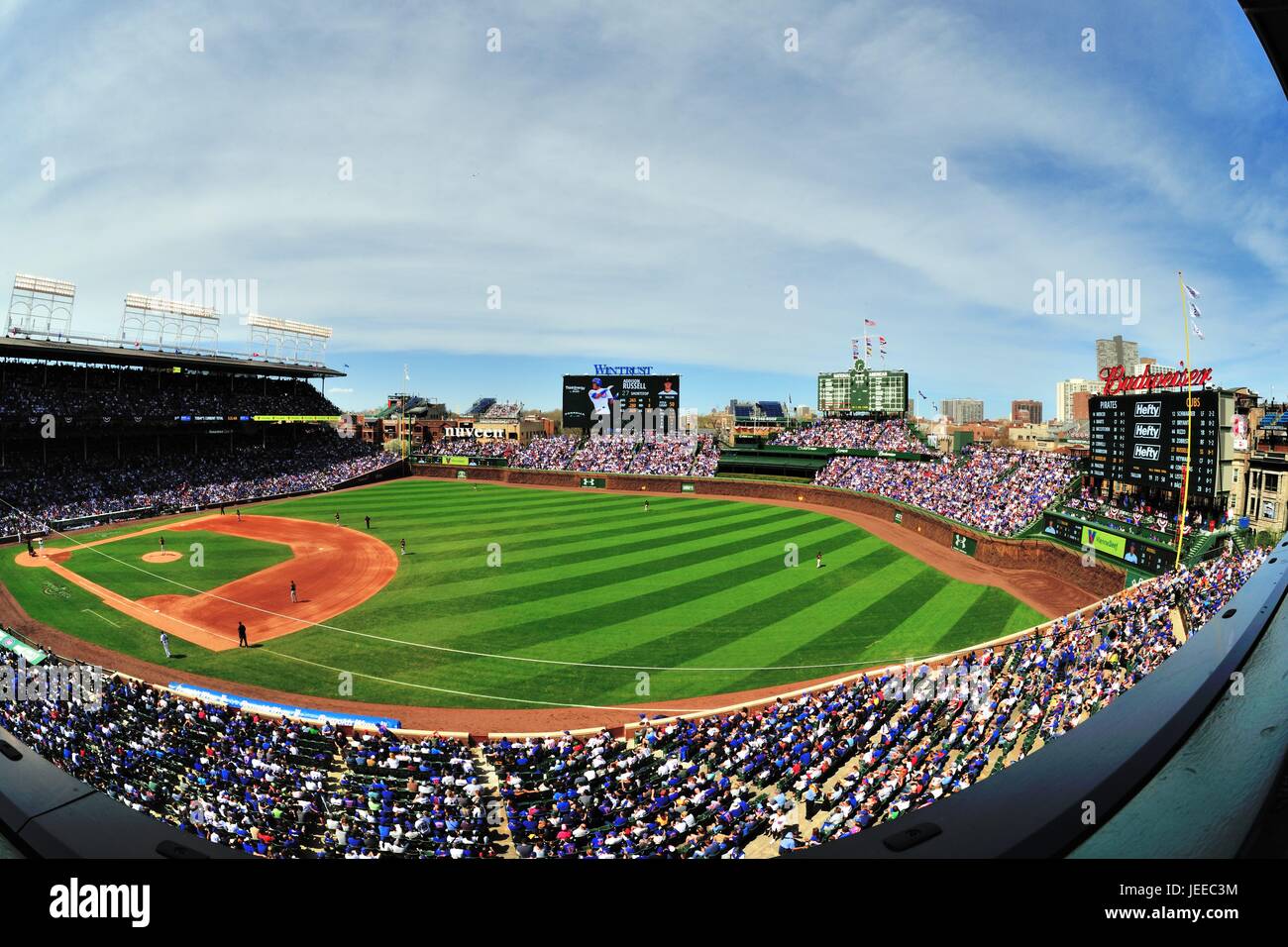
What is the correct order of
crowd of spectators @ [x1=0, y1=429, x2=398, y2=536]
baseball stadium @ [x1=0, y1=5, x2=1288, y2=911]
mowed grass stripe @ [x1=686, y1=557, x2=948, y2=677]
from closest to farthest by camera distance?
1. baseball stadium @ [x1=0, y1=5, x2=1288, y2=911]
2. mowed grass stripe @ [x1=686, y1=557, x2=948, y2=677]
3. crowd of spectators @ [x1=0, y1=429, x2=398, y2=536]

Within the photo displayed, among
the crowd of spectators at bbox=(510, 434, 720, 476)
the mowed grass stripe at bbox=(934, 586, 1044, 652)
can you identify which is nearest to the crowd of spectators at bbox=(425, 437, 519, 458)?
the crowd of spectators at bbox=(510, 434, 720, 476)

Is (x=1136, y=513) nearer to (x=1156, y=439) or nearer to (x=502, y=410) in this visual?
(x=1156, y=439)

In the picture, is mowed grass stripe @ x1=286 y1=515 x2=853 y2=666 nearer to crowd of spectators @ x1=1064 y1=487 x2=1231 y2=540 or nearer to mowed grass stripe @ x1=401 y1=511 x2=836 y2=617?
mowed grass stripe @ x1=401 y1=511 x2=836 y2=617

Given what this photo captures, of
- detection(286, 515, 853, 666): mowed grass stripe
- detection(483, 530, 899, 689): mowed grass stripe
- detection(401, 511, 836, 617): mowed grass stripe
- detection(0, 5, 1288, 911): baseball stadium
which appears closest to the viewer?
detection(0, 5, 1288, 911): baseball stadium

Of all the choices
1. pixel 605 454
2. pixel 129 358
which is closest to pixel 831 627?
pixel 605 454

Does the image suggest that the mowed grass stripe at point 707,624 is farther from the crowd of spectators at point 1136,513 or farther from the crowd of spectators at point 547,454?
the crowd of spectators at point 547,454

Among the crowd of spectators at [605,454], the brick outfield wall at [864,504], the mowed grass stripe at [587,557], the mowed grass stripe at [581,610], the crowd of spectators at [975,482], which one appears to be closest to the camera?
the mowed grass stripe at [581,610]

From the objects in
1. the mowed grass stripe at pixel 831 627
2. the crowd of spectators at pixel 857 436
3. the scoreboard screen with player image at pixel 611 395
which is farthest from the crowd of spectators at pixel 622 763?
the scoreboard screen with player image at pixel 611 395
